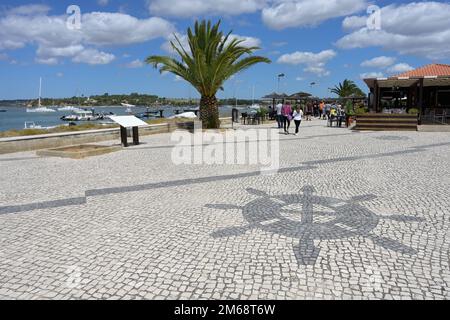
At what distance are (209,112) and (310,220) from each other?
13.9m

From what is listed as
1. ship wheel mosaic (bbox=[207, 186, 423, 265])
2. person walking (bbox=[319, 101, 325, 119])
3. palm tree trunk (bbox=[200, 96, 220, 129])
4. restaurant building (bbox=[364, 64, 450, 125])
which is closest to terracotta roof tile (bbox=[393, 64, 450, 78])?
restaurant building (bbox=[364, 64, 450, 125])

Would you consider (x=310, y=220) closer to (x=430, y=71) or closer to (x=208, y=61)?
(x=208, y=61)

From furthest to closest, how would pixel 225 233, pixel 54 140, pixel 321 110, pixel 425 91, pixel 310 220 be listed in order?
1. pixel 321 110
2. pixel 425 91
3. pixel 54 140
4. pixel 310 220
5. pixel 225 233

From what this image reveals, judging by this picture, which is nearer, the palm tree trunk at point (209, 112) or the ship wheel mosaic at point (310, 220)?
the ship wheel mosaic at point (310, 220)

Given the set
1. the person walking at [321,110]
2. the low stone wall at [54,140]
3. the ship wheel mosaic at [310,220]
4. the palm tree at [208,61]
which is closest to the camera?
the ship wheel mosaic at [310,220]

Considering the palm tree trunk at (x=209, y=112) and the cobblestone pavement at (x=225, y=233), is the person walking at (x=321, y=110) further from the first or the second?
the cobblestone pavement at (x=225, y=233)

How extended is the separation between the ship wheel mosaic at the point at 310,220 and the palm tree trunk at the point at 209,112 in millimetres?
12541

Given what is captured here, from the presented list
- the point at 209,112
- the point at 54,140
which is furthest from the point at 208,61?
the point at 54,140

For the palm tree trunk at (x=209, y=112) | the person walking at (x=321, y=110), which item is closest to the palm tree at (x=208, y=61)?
the palm tree trunk at (x=209, y=112)

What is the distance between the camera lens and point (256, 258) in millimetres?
3555

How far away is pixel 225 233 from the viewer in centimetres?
424

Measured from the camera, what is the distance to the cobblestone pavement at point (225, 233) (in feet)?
9.98

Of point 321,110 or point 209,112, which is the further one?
point 321,110
